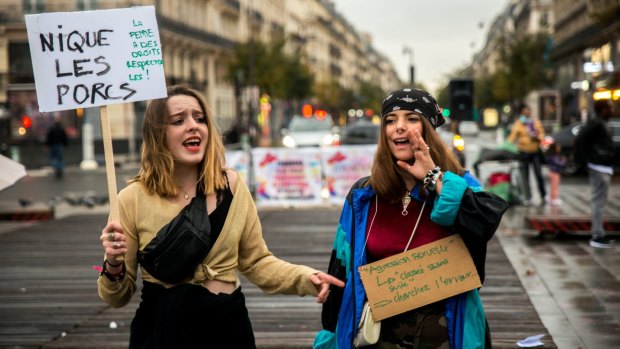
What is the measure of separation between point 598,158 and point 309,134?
22.3 metres

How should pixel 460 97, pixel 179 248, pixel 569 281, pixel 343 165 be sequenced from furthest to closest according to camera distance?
pixel 460 97
pixel 343 165
pixel 569 281
pixel 179 248

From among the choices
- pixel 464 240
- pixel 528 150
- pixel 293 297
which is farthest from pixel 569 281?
pixel 528 150

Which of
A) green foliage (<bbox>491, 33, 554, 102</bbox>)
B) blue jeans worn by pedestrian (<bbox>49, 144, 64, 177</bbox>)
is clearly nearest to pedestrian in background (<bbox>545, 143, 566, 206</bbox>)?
blue jeans worn by pedestrian (<bbox>49, 144, 64, 177</bbox>)

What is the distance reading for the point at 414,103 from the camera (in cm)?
358

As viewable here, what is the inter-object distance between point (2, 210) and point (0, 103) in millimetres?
27274

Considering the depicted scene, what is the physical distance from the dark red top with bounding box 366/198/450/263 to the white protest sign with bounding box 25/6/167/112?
3.24 ft

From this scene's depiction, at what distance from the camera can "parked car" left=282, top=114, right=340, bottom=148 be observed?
32.8 metres

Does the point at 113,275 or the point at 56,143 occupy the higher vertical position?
the point at 113,275

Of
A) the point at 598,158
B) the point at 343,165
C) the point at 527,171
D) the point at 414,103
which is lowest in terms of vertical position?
the point at 527,171

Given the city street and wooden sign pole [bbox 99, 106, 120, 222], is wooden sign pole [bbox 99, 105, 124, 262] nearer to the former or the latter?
wooden sign pole [bbox 99, 106, 120, 222]

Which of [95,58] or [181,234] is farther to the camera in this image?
[95,58]

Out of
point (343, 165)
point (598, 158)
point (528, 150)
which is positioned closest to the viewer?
point (598, 158)

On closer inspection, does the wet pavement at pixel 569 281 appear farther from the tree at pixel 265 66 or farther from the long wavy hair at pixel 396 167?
the tree at pixel 265 66

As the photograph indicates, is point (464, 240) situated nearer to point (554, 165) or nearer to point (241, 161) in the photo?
point (554, 165)
